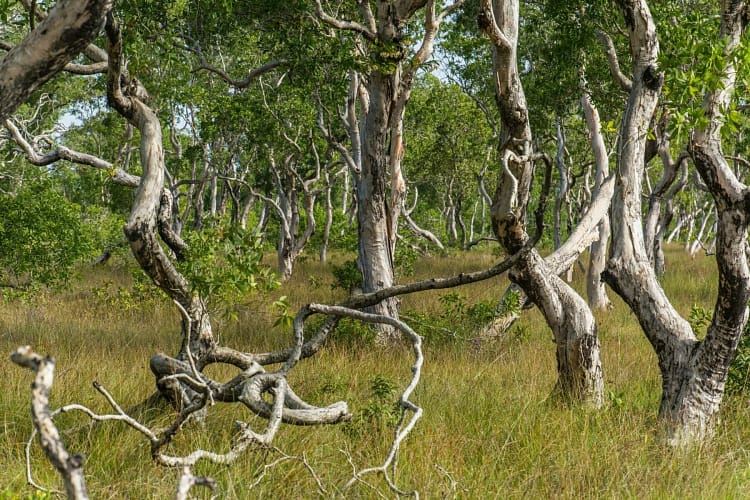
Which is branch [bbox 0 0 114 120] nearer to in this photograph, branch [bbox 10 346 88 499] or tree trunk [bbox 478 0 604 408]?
branch [bbox 10 346 88 499]

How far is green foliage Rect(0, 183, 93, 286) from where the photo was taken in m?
9.71

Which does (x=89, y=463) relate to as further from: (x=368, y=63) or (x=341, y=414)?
(x=368, y=63)

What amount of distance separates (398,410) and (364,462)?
1.91 ft

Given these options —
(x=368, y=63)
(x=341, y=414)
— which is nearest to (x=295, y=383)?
(x=341, y=414)

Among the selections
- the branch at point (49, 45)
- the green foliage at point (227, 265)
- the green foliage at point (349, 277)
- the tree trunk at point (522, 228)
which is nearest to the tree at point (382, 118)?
the green foliage at point (349, 277)

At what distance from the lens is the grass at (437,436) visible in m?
4.00

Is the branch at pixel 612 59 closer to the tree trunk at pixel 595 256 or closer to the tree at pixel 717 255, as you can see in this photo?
the tree trunk at pixel 595 256

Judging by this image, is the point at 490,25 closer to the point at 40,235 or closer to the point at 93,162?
the point at 93,162

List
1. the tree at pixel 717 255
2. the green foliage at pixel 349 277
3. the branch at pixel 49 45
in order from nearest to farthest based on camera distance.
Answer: the branch at pixel 49 45
the tree at pixel 717 255
the green foliage at pixel 349 277

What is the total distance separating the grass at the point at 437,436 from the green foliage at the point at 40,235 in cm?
192

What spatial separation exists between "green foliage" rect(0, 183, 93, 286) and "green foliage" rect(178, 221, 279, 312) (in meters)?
6.22

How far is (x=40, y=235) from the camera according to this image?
982 cm

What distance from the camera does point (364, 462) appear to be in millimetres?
4371

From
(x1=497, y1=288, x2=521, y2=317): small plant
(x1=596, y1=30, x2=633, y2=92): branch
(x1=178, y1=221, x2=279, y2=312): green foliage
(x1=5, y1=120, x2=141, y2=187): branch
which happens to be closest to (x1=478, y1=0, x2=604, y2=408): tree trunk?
(x1=178, y1=221, x2=279, y2=312): green foliage
